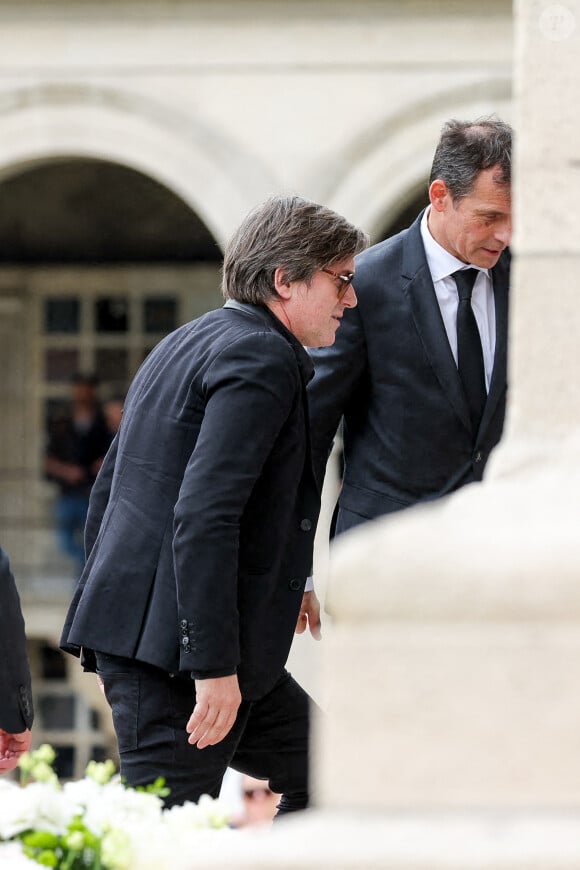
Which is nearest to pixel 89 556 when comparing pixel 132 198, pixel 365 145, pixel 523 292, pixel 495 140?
pixel 495 140

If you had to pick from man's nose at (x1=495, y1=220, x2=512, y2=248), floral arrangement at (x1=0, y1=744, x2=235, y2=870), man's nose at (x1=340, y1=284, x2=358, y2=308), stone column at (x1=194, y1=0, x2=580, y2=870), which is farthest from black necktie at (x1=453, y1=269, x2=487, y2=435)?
stone column at (x1=194, y1=0, x2=580, y2=870)

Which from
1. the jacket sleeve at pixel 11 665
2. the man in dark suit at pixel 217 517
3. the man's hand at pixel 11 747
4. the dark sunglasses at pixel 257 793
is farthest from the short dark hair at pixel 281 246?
the dark sunglasses at pixel 257 793

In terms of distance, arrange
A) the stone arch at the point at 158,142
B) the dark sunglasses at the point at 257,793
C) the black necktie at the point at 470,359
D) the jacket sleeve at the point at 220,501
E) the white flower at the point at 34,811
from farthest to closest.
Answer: the stone arch at the point at 158,142
the dark sunglasses at the point at 257,793
the black necktie at the point at 470,359
the jacket sleeve at the point at 220,501
the white flower at the point at 34,811

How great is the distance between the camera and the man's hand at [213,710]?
3.53 m

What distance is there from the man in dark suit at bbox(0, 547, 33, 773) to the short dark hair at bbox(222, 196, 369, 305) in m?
1.02

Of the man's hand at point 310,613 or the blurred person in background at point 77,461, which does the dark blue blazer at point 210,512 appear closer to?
the man's hand at point 310,613

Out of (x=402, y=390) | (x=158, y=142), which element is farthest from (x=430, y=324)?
(x=158, y=142)

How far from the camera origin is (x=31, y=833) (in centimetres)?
258

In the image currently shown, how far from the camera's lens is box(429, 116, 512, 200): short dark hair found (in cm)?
406

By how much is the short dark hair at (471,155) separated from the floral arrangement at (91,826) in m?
1.90

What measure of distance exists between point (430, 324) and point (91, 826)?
1881mm

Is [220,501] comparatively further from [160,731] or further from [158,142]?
[158,142]

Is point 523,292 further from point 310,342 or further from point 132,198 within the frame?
point 132,198

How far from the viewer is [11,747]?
4395 millimetres
